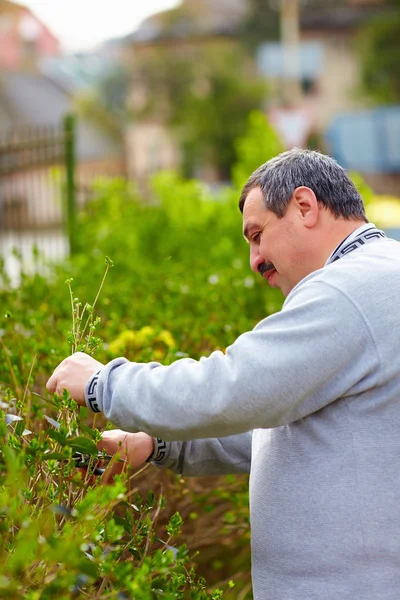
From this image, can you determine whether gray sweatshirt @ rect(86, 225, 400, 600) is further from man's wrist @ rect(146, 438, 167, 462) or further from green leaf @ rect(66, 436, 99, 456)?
man's wrist @ rect(146, 438, 167, 462)

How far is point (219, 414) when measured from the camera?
6.09ft

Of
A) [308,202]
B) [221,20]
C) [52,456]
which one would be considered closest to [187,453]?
[52,456]

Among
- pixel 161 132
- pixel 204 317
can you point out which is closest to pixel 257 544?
pixel 204 317

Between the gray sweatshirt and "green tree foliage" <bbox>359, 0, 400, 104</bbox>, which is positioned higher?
"green tree foliage" <bbox>359, 0, 400, 104</bbox>

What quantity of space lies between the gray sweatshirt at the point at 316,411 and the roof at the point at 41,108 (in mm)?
42208

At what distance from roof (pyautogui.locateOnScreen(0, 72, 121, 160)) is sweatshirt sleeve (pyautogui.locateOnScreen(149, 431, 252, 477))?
41.8 meters

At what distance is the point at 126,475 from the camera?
1.90 metres

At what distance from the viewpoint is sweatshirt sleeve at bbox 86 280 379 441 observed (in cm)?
184

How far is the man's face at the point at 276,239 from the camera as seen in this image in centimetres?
213

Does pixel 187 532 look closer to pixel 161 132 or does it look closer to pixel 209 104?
pixel 209 104

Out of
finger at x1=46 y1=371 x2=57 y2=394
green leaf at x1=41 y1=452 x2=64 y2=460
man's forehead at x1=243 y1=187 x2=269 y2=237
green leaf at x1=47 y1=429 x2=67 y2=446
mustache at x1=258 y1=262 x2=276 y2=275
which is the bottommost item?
green leaf at x1=41 y1=452 x2=64 y2=460

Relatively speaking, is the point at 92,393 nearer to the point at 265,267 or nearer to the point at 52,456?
the point at 52,456

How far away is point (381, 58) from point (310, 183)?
→ 4400cm

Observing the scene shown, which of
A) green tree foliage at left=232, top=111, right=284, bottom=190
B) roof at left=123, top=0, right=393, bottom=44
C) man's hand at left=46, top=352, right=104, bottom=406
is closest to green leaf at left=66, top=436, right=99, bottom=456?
man's hand at left=46, top=352, right=104, bottom=406
